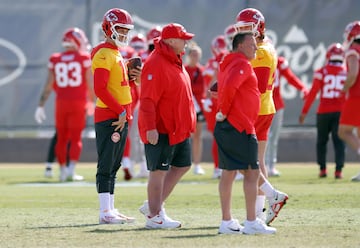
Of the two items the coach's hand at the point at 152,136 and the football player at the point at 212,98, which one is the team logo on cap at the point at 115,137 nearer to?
the coach's hand at the point at 152,136

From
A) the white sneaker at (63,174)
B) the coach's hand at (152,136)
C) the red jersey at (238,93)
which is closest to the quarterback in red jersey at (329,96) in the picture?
the white sneaker at (63,174)

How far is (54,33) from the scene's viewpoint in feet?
75.9

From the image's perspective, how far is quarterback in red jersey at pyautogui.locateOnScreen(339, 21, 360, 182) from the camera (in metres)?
16.4

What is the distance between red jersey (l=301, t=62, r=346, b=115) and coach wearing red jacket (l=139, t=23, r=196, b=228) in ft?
25.0

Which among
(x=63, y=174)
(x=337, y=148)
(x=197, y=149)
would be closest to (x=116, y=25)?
(x=63, y=174)

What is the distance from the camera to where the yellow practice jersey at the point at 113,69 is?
10.6 metres

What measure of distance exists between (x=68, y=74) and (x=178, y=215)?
665 cm

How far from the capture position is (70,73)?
57.5 ft

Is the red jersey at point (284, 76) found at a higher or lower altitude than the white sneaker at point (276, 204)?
higher

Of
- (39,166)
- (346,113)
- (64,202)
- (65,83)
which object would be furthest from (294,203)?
(39,166)

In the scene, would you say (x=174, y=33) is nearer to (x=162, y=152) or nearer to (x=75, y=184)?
(x=162, y=152)

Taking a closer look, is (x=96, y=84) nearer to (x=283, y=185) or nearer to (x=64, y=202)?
(x=64, y=202)

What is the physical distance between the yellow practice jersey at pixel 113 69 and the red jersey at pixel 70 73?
22.0ft

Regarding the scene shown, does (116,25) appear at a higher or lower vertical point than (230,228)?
higher
